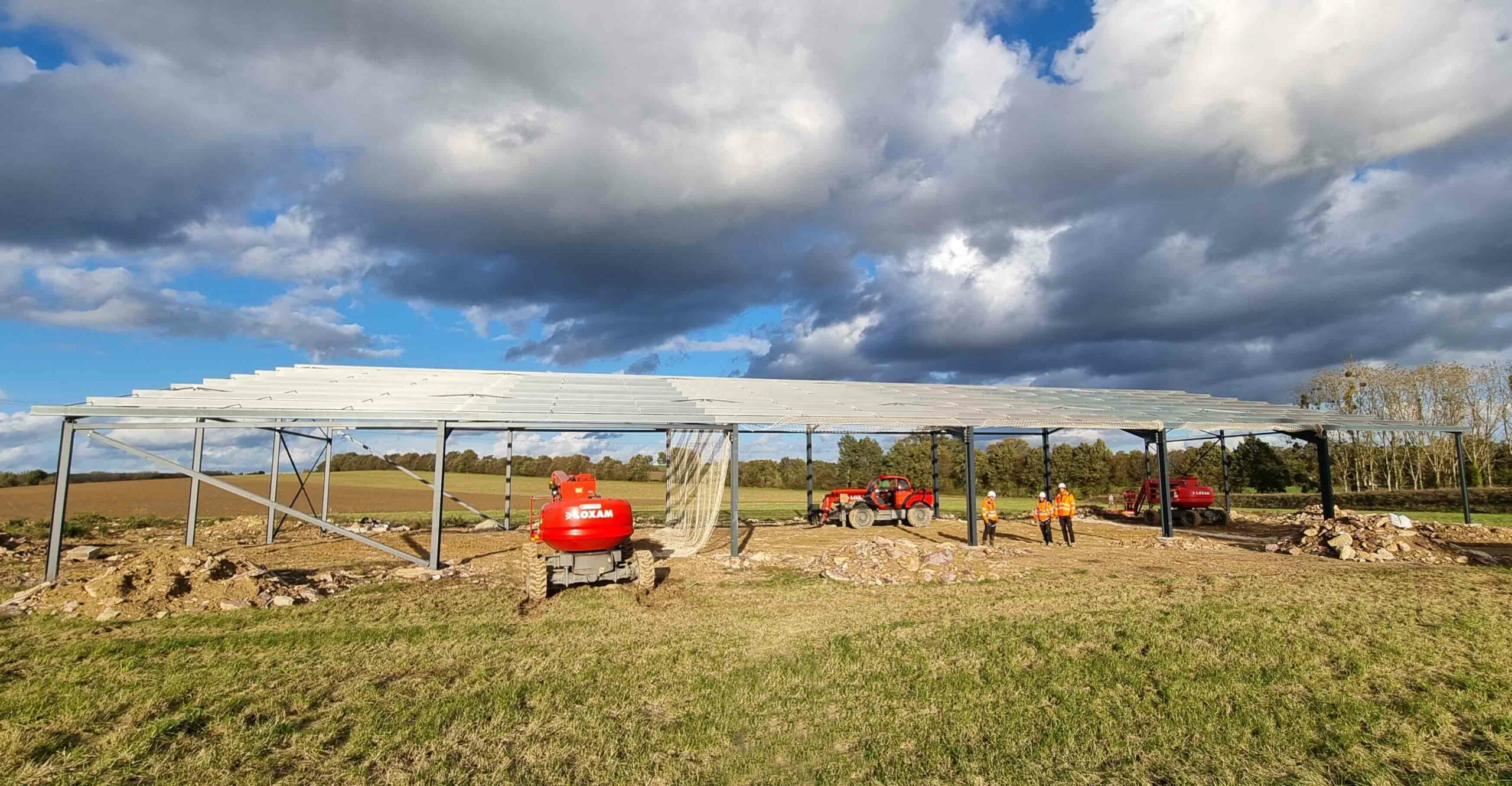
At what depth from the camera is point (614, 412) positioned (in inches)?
551

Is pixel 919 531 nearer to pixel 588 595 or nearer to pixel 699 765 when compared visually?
pixel 588 595

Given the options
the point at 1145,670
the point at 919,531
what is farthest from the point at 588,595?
the point at 919,531

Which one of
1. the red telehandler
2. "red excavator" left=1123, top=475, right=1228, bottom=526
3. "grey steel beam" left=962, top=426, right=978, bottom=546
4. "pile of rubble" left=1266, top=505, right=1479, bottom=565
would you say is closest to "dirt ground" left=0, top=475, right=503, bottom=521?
the red telehandler

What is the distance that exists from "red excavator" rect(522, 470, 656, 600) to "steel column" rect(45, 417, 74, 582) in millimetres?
7120

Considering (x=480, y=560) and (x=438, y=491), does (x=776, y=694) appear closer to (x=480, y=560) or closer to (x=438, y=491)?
(x=438, y=491)

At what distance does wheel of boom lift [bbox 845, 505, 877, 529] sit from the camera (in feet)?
63.0

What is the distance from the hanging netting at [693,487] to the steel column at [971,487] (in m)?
5.51

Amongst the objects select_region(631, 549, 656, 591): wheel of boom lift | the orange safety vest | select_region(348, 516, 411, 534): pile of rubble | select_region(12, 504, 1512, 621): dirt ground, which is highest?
the orange safety vest

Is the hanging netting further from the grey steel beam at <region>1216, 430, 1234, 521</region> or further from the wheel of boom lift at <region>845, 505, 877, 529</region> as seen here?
the grey steel beam at <region>1216, 430, 1234, 521</region>

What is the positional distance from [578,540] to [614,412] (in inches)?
200

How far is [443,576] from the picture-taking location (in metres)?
11.3

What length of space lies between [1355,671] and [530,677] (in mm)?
7183

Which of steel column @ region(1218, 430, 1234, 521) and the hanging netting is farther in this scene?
steel column @ region(1218, 430, 1234, 521)

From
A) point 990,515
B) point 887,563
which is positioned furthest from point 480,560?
point 990,515
